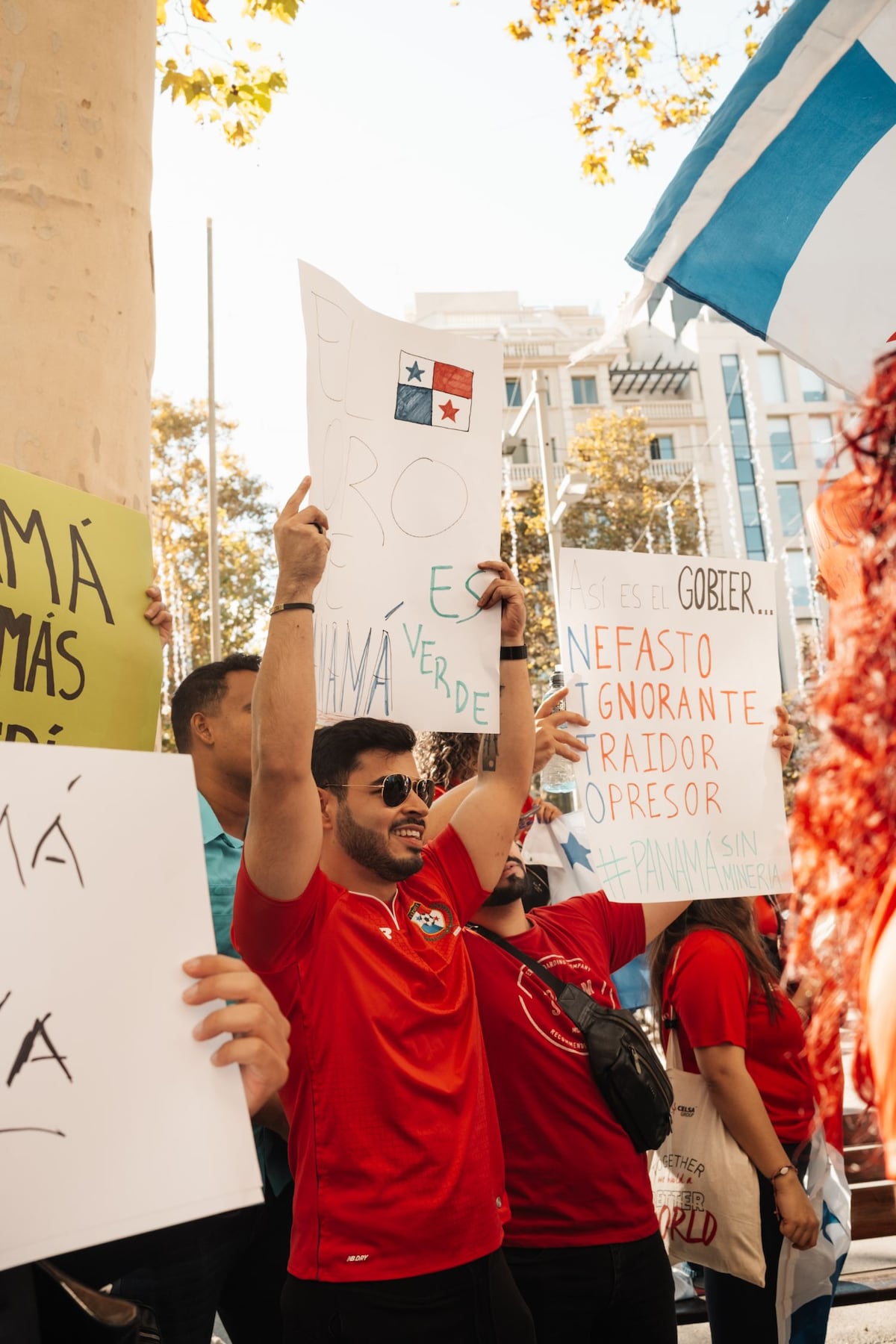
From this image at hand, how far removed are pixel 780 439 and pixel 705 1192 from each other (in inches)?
1540

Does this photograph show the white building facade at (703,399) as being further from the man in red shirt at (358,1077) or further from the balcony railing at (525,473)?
the man in red shirt at (358,1077)

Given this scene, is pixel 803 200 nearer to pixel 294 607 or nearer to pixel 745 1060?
pixel 294 607

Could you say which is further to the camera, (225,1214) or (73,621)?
(225,1214)

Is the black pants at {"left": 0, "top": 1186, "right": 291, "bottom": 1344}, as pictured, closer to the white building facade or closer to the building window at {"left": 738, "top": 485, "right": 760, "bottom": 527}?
the white building facade

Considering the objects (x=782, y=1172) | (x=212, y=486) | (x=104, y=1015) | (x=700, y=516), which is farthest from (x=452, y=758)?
(x=700, y=516)

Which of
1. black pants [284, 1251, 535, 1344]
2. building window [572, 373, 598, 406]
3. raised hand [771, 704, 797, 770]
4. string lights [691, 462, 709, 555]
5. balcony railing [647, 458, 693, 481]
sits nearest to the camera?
black pants [284, 1251, 535, 1344]

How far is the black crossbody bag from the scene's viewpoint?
2.76 metres

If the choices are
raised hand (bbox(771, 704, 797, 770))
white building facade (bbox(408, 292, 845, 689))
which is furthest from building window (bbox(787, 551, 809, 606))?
raised hand (bbox(771, 704, 797, 770))

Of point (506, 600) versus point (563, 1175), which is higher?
point (506, 600)

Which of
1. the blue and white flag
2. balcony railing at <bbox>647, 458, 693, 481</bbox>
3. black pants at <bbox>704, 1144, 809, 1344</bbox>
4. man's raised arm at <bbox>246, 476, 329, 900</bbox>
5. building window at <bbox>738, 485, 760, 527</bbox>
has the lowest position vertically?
black pants at <bbox>704, 1144, 809, 1344</bbox>

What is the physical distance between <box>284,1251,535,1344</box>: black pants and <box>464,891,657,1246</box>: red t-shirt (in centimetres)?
47

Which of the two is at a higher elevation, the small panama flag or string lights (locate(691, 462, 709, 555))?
string lights (locate(691, 462, 709, 555))

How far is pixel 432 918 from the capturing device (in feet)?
8.67

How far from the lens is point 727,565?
135 inches
